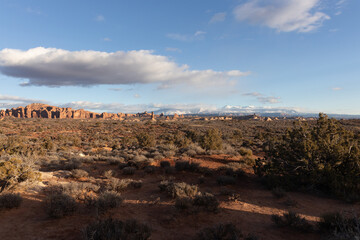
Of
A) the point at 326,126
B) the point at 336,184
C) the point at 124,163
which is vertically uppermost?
the point at 326,126

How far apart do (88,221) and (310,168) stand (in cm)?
881

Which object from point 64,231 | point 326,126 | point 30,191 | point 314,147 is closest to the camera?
point 64,231

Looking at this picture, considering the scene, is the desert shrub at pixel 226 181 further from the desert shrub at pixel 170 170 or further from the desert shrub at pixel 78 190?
the desert shrub at pixel 78 190

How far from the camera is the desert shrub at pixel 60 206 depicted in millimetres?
5236

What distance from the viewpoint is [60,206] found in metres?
5.41

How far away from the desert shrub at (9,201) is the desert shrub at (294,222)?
7787mm

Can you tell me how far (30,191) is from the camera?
697 centimetres

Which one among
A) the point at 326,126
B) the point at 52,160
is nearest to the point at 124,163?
the point at 52,160

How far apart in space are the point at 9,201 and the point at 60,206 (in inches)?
68.4

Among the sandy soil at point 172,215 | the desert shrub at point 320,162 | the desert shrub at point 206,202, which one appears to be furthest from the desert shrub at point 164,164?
the desert shrub at point 206,202

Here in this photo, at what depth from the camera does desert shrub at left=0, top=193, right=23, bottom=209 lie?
557 cm

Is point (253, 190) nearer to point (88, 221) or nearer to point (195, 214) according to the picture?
point (195, 214)

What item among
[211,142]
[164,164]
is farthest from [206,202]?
[211,142]

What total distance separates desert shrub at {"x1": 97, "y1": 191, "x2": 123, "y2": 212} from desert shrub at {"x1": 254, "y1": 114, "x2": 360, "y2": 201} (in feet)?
21.3
